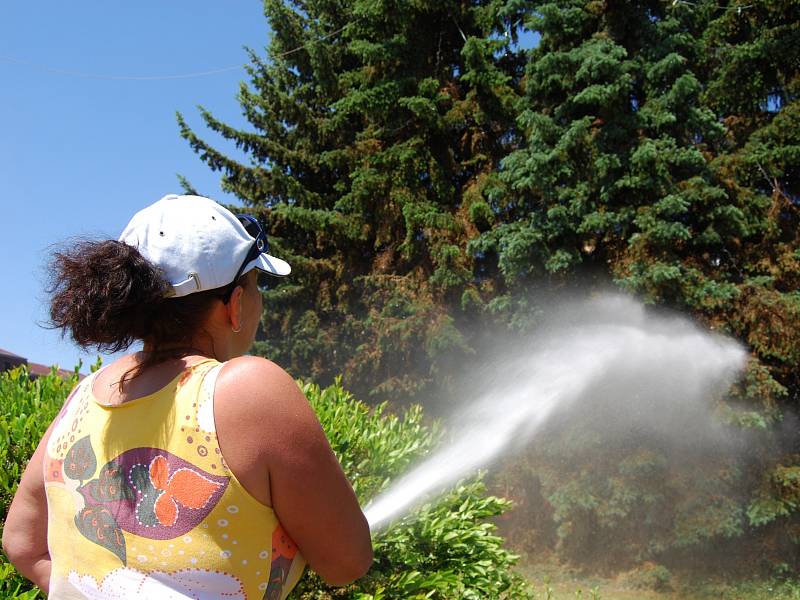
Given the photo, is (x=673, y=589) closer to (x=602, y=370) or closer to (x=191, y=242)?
(x=602, y=370)

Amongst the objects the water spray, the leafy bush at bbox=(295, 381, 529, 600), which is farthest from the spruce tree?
the leafy bush at bbox=(295, 381, 529, 600)

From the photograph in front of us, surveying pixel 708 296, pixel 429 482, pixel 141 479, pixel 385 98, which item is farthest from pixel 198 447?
pixel 385 98

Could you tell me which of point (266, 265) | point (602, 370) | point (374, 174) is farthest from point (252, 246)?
point (374, 174)

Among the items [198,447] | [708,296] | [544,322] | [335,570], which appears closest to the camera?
[198,447]

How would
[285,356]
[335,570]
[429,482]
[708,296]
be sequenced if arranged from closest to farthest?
[335,570] < [429,482] < [708,296] < [285,356]

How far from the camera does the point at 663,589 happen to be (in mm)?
10578

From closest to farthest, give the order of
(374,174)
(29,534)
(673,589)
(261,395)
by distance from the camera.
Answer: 1. (261,395)
2. (29,534)
3. (673,589)
4. (374,174)

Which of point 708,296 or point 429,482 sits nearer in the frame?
point 429,482

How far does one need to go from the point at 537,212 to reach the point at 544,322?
1.66 metres

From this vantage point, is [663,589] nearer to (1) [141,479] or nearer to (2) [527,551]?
(2) [527,551]

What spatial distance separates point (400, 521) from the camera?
3820mm

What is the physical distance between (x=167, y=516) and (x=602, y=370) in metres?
10.5

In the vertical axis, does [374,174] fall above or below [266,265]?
above

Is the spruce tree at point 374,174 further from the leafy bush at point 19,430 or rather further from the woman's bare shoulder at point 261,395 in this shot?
the woman's bare shoulder at point 261,395
